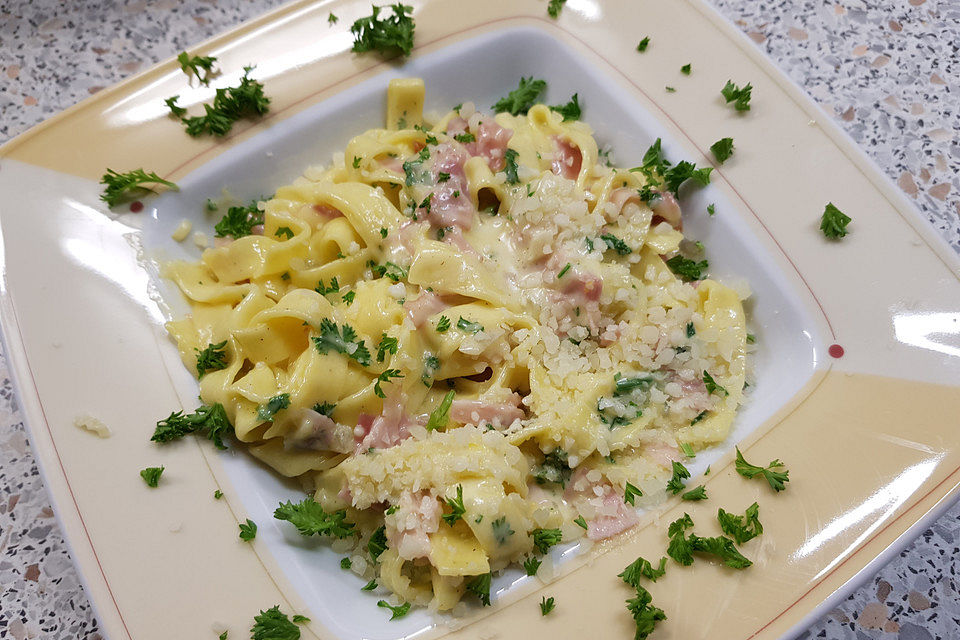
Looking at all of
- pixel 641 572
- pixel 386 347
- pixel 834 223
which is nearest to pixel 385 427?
pixel 386 347

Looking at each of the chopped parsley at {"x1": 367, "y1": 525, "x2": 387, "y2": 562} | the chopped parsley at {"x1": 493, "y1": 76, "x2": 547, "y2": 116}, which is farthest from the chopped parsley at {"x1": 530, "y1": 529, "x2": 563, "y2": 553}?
the chopped parsley at {"x1": 493, "y1": 76, "x2": 547, "y2": 116}

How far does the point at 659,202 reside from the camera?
10.1ft

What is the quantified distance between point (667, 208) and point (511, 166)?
0.67m

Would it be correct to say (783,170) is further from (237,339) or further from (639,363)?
(237,339)

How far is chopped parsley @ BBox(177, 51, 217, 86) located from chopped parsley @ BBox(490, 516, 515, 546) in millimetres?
2179

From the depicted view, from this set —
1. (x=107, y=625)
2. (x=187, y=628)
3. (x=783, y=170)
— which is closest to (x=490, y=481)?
(x=187, y=628)

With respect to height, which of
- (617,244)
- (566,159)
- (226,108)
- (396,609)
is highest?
(226,108)

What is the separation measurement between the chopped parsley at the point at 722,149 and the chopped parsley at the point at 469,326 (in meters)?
1.07

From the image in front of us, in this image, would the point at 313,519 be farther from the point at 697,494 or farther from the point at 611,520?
the point at 697,494

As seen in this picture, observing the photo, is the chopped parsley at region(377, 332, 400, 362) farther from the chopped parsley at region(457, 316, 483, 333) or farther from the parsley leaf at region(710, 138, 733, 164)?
the parsley leaf at region(710, 138, 733, 164)

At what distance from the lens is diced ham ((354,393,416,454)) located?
→ 268 cm

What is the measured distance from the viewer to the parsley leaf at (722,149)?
3.00 m

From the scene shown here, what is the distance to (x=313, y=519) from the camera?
2.55 meters

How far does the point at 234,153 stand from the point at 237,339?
2.89ft
